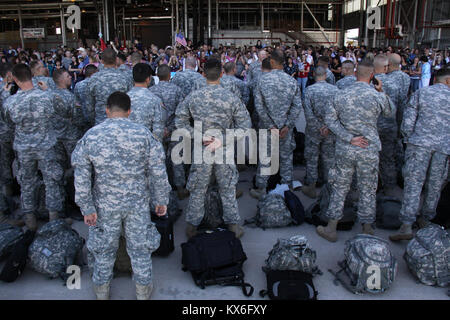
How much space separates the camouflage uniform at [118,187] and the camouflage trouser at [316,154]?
3.10m

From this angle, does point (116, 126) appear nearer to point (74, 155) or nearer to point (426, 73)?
point (74, 155)

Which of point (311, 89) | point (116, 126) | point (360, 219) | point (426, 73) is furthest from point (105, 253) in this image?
point (426, 73)

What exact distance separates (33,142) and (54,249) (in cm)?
135

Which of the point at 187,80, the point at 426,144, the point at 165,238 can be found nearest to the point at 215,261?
the point at 165,238

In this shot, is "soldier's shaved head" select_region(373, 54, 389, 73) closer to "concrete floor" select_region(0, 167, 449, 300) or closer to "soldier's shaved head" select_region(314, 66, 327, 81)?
"soldier's shaved head" select_region(314, 66, 327, 81)

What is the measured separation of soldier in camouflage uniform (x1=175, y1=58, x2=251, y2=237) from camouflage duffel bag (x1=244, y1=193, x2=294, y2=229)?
1.91 ft

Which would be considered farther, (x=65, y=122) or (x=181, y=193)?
(x=181, y=193)

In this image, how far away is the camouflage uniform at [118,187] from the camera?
3.03 m

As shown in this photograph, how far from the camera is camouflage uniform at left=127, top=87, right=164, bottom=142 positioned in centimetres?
452

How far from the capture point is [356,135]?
4188mm

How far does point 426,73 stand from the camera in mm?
11961

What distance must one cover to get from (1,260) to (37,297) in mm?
819

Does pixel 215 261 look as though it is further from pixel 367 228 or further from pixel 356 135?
pixel 356 135

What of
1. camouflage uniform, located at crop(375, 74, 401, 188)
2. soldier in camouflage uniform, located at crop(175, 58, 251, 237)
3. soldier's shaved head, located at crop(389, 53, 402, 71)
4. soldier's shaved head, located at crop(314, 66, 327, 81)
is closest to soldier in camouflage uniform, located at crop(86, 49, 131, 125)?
soldier in camouflage uniform, located at crop(175, 58, 251, 237)
